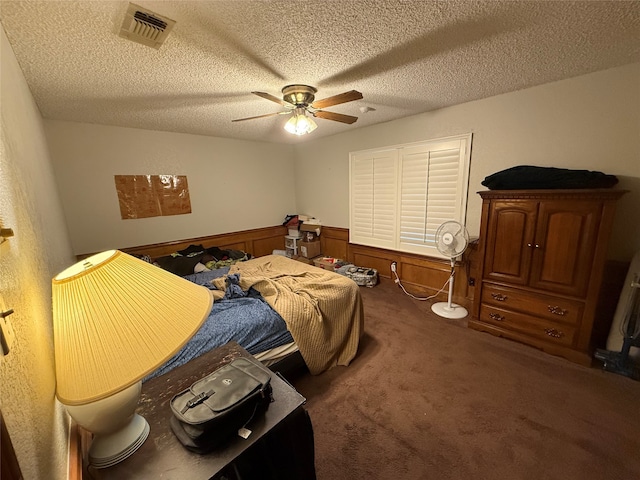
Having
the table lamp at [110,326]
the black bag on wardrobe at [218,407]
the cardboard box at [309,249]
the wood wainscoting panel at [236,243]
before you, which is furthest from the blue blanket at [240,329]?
the cardboard box at [309,249]

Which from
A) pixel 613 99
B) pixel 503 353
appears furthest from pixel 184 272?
pixel 613 99

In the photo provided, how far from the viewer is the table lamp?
23.2 inches

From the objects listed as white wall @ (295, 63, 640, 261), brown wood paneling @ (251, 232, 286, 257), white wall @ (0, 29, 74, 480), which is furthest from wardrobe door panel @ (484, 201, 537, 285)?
brown wood paneling @ (251, 232, 286, 257)

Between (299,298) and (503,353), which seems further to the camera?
(503,353)

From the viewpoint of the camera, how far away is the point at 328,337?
7.01 feet

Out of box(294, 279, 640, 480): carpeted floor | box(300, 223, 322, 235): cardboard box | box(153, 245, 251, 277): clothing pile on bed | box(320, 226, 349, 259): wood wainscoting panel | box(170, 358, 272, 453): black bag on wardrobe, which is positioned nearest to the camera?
box(170, 358, 272, 453): black bag on wardrobe

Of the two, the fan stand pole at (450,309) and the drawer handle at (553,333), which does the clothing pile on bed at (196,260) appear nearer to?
the fan stand pole at (450,309)

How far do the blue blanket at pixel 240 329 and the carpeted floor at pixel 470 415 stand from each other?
0.50 meters

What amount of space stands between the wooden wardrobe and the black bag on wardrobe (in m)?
2.33

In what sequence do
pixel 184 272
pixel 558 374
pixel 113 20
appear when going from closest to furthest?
pixel 113 20
pixel 558 374
pixel 184 272

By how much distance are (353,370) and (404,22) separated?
93.4 inches

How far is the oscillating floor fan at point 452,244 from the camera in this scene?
2.70 metres

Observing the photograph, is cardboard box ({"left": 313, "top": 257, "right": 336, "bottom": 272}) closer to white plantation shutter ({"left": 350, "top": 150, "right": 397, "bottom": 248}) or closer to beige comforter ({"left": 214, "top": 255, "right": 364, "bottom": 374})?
white plantation shutter ({"left": 350, "top": 150, "right": 397, "bottom": 248})

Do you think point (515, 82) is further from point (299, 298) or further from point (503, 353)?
point (299, 298)
